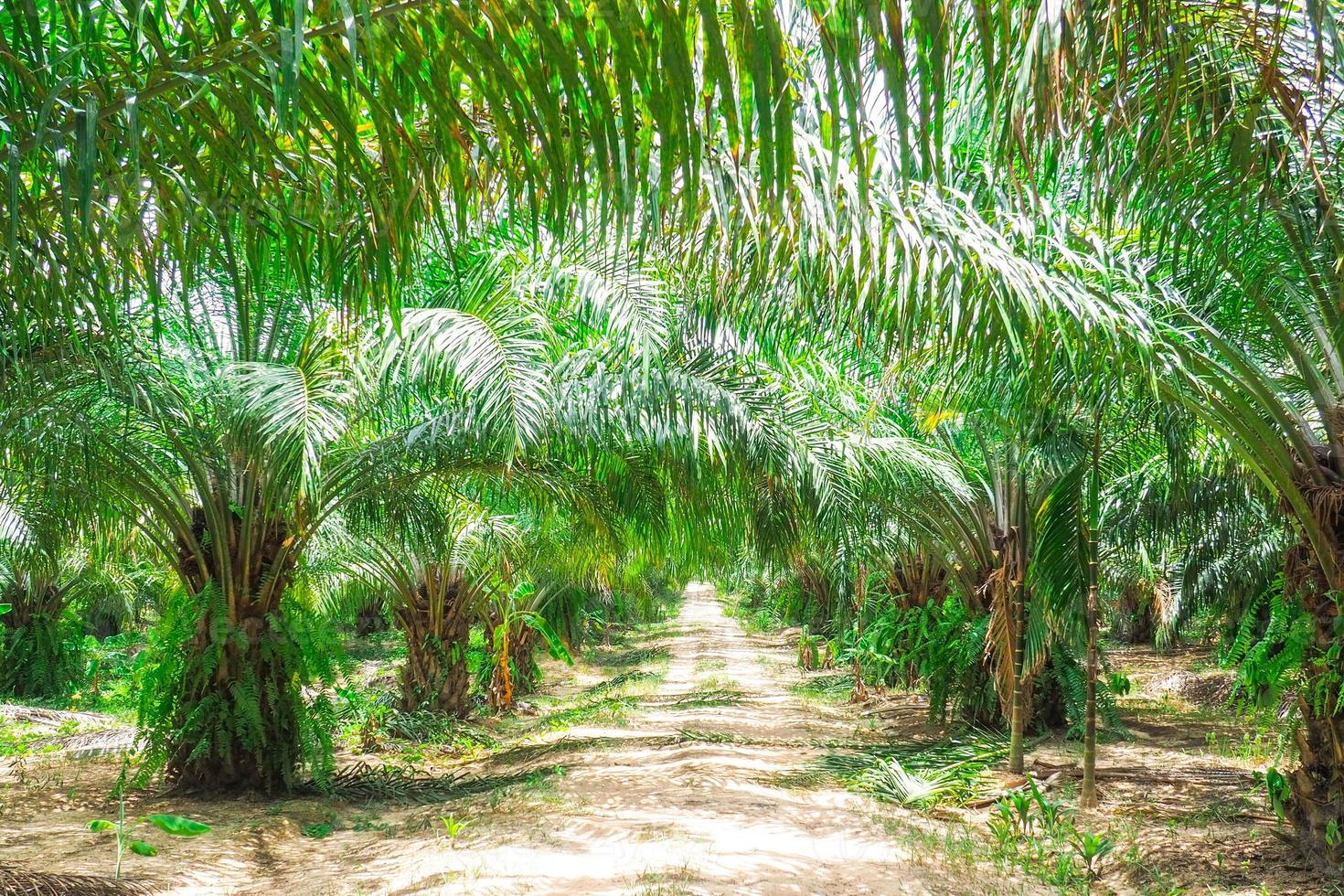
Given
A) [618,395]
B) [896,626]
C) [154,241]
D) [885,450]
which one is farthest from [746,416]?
[896,626]

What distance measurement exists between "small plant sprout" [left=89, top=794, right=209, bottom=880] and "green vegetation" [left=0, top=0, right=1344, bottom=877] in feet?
2.62

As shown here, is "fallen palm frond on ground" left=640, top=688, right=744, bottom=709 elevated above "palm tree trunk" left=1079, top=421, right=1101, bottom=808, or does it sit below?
below

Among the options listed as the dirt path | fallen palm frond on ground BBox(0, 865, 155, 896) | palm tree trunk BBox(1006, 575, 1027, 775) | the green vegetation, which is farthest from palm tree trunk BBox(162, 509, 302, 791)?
palm tree trunk BBox(1006, 575, 1027, 775)

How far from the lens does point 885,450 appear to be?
779 centimetres

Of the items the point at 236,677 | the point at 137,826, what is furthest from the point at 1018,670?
the point at 137,826

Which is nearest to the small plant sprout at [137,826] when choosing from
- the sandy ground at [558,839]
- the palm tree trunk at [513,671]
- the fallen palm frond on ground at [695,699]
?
the sandy ground at [558,839]

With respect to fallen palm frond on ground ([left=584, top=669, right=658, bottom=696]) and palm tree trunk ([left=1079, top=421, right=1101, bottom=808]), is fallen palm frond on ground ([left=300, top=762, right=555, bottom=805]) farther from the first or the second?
fallen palm frond on ground ([left=584, top=669, right=658, bottom=696])


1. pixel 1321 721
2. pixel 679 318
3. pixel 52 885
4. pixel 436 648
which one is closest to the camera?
pixel 52 885

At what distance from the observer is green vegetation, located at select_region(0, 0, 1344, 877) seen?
2.03 m

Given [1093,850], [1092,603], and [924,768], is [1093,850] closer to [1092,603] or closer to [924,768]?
[1092,603]

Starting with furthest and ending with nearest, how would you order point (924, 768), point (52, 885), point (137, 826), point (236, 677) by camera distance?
1. point (924, 768)
2. point (236, 677)
3. point (137, 826)
4. point (52, 885)

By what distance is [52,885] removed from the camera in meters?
3.66

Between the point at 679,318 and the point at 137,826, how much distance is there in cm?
460

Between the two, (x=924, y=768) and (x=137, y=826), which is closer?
(x=137, y=826)
